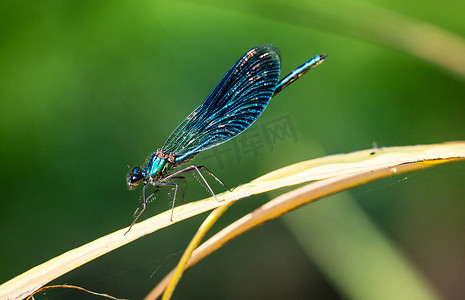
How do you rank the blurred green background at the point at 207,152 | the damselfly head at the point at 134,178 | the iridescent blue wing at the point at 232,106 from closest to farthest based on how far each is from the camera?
the iridescent blue wing at the point at 232,106, the damselfly head at the point at 134,178, the blurred green background at the point at 207,152

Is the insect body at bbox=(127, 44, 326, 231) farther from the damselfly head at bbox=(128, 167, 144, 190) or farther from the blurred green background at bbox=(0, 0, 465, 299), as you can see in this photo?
the blurred green background at bbox=(0, 0, 465, 299)

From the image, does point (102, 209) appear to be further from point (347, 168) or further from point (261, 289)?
point (347, 168)

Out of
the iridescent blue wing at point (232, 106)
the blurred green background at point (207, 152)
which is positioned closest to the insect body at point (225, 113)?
the iridescent blue wing at point (232, 106)

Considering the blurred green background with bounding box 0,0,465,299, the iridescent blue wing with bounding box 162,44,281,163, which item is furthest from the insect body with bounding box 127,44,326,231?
the blurred green background with bounding box 0,0,465,299

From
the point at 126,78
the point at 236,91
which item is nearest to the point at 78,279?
the point at 126,78

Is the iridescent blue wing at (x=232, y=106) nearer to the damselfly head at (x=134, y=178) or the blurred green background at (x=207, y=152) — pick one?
the damselfly head at (x=134, y=178)

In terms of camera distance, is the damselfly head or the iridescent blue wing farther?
the damselfly head
